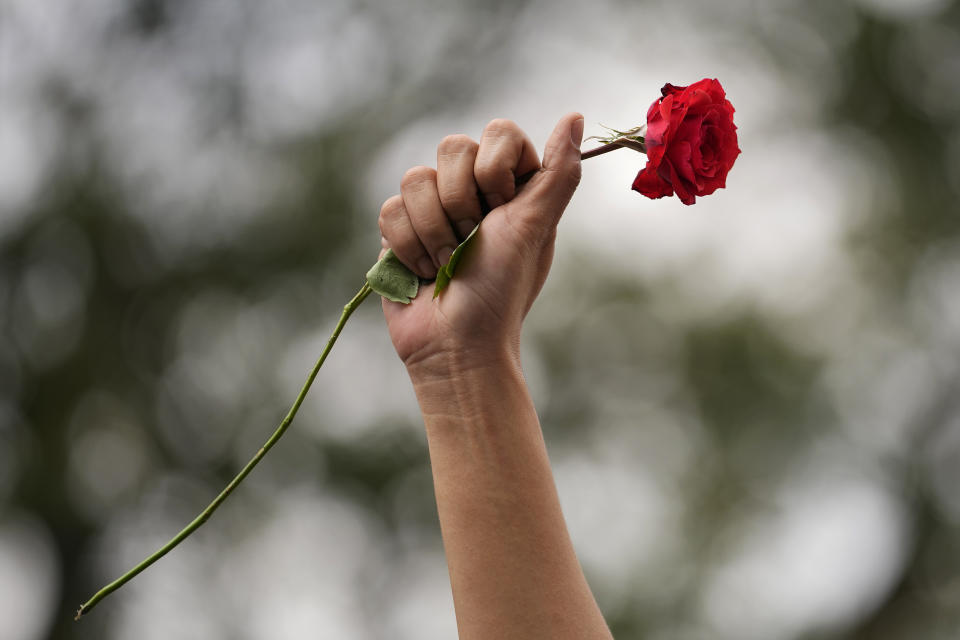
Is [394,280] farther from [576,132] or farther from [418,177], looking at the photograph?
[576,132]

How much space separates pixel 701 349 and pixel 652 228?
1755 millimetres

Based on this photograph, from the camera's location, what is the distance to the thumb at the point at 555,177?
1.92 metres

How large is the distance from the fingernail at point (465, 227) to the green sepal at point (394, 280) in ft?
0.52

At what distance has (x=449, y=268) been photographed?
195cm

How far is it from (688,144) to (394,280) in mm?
699

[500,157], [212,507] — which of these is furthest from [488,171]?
[212,507]

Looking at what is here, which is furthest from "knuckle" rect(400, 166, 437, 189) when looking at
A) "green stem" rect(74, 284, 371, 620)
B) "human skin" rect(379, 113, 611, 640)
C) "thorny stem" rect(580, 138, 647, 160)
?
"thorny stem" rect(580, 138, 647, 160)

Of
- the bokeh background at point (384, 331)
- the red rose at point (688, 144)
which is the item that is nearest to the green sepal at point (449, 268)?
the red rose at point (688, 144)

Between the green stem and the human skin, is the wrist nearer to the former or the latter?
the human skin

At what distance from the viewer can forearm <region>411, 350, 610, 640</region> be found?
5.53 feet

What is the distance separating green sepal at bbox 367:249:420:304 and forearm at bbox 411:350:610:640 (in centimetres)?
19

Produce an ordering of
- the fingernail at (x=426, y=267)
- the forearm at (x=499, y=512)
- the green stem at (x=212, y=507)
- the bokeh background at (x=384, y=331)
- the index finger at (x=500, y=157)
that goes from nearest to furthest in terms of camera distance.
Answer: the forearm at (x=499, y=512), the green stem at (x=212, y=507), the index finger at (x=500, y=157), the fingernail at (x=426, y=267), the bokeh background at (x=384, y=331)

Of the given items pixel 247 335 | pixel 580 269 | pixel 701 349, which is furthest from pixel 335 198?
pixel 701 349

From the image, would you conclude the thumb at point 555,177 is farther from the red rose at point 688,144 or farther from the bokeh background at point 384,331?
the bokeh background at point 384,331
